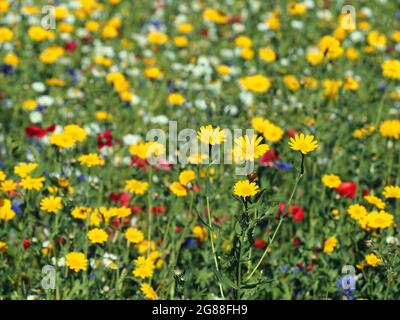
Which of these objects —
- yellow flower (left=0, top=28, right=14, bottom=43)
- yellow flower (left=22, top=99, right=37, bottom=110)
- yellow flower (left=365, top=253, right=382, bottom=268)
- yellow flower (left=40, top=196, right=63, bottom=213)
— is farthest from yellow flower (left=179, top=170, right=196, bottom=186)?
yellow flower (left=0, top=28, right=14, bottom=43)

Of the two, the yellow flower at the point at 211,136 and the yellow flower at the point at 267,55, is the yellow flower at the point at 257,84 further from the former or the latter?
the yellow flower at the point at 211,136

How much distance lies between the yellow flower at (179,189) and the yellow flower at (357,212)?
0.66m

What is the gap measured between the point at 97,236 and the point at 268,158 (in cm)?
95

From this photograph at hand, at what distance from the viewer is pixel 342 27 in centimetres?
480

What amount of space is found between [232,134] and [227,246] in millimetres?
776

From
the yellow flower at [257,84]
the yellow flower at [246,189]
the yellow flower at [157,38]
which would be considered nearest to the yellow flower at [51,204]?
the yellow flower at [246,189]

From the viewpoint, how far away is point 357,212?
3.00 m

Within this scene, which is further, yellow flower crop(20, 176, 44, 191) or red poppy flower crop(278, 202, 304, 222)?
red poppy flower crop(278, 202, 304, 222)

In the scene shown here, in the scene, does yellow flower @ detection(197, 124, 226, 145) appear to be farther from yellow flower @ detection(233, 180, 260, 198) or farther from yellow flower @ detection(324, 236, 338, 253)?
yellow flower @ detection(324, 236, 338, 253)

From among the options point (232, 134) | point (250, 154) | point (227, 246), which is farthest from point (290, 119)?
point (250, 154)

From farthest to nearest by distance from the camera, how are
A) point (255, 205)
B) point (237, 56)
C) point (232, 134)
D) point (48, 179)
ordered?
point (237, 56)
point (232, 134)
point (48, 179)
point (255, 205)

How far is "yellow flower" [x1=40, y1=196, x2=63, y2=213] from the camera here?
9.34 ft

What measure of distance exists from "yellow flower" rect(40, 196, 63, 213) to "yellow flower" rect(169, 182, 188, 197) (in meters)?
0.48

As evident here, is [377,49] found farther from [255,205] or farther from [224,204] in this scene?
[255,205]
